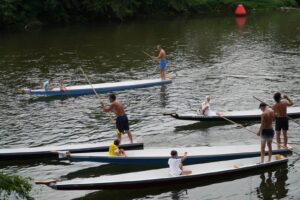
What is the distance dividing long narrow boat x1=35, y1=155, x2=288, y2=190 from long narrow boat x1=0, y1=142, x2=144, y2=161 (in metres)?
2.46

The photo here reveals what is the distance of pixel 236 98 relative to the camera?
1067 inches

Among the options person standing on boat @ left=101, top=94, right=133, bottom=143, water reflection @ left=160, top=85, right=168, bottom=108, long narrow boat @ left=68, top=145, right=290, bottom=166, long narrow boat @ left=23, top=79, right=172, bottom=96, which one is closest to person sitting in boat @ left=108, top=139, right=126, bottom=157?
long narrow boat @ left=68, top=145, right=290, bottom=166

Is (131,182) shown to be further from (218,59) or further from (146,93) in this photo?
(218,59)

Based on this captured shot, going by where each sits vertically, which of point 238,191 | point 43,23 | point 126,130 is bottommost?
point 238,191

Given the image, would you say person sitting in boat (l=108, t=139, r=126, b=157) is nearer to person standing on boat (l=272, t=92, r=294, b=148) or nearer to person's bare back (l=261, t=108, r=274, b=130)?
person's bare back (l=261, t=108, r=274, b=130)

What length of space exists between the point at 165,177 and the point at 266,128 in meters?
3.77

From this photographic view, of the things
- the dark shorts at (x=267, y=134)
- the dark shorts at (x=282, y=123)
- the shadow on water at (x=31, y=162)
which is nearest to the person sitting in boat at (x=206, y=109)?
the dark shorts at (x=282, y=123)

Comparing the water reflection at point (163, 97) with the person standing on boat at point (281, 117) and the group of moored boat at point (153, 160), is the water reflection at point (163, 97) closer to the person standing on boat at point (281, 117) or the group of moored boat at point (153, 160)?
the group of moored boat at point (153, 160)

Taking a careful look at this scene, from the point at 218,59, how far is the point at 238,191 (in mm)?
21884

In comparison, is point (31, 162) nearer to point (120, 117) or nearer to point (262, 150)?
point (120, 117)

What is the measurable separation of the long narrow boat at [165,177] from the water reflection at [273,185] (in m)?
0.30

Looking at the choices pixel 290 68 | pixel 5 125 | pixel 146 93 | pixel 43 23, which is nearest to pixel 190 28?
pixel 43 23

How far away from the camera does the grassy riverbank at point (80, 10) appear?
5490cm

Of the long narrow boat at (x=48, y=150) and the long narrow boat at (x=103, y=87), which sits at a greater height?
the long narrow boat at (x=103, y=87)
